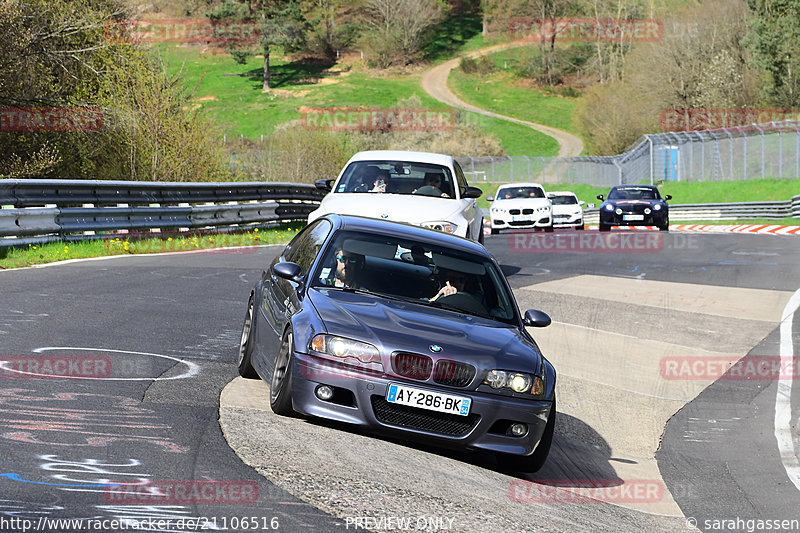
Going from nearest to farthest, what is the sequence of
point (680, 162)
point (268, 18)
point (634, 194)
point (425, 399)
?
point (425, 399) < point (634, 194) < point (680, 162) < point (268, 18)

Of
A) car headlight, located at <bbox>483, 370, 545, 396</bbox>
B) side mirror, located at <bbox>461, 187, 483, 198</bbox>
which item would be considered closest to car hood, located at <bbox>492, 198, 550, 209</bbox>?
side mirror, located at <bbox>461, 187, 483, 198</bbox>

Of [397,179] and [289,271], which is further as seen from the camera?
[397,179]

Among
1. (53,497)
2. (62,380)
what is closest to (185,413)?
(62,380)

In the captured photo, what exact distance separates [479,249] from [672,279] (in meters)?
10.8

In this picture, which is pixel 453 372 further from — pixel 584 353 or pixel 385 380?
pixel 584 353

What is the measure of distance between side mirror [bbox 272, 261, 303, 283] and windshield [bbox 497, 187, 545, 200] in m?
25.2

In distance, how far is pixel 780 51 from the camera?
2790 inches

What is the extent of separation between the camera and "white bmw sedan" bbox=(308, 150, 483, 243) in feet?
44.0

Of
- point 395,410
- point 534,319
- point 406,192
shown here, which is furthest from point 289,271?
point 406,192

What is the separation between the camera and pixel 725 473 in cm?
808

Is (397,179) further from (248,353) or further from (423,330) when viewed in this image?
(423,330)

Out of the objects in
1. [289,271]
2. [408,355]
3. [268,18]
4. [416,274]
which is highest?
[289,271]

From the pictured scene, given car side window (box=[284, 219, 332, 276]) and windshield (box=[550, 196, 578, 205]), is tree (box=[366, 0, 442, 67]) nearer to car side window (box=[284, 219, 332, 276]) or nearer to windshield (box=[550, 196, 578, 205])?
windshield (box=[550, 196, 578, 205])

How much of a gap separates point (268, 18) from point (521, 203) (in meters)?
99.3
